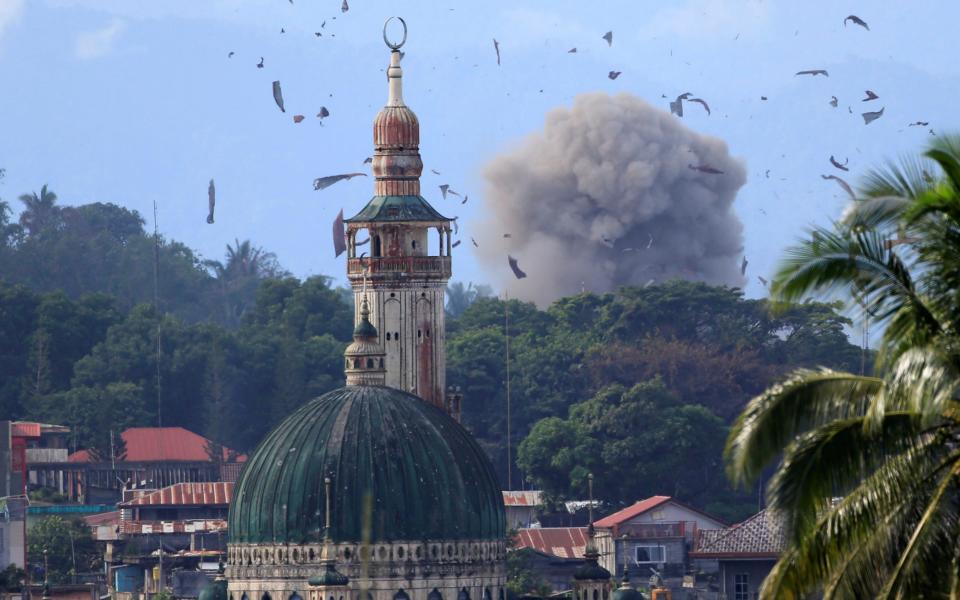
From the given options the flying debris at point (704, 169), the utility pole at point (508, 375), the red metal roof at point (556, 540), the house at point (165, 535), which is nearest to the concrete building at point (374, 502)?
the house at point (165, 535)

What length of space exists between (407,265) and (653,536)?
2974cm

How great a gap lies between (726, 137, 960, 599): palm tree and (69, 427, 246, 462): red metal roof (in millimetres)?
120525

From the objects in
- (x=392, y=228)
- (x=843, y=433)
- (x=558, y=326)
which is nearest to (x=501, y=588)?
(x=392, y=228)

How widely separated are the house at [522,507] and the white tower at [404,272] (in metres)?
40.8

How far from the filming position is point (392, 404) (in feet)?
326

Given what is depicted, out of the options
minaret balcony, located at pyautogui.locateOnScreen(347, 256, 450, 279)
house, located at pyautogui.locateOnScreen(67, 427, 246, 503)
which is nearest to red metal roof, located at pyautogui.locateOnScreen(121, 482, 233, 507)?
house, located at pyautogui.locateOnScreen(67, 427, 246, 503)

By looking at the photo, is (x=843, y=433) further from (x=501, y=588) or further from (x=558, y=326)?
(x=558, y=326)

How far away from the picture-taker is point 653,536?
132875 mm

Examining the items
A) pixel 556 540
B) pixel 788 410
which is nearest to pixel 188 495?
pixel 556 540

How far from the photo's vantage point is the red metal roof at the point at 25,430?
145m

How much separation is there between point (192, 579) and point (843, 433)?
84.5 meters

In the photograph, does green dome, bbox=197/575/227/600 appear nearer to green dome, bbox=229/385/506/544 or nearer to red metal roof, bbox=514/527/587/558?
green dome, bbox=229/385/506/544

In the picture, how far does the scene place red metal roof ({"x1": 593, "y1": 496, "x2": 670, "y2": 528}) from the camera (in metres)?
134

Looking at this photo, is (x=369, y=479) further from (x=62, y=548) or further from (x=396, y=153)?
(x=62, y=548)
